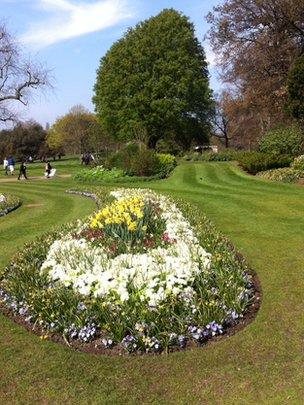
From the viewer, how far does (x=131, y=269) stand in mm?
7621

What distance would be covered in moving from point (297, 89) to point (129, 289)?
61.9ft

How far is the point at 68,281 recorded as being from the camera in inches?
300

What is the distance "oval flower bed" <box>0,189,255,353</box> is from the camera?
643 centimetres

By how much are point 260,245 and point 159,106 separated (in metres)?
40.8

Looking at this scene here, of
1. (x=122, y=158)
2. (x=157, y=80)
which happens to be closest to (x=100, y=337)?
(x=122, y=158)

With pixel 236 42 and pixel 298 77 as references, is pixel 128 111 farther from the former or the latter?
pixel 298 77

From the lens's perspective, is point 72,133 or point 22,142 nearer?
point 72,133

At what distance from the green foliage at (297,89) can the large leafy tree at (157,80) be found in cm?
2570

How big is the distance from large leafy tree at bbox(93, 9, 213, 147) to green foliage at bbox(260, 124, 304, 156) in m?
19.6

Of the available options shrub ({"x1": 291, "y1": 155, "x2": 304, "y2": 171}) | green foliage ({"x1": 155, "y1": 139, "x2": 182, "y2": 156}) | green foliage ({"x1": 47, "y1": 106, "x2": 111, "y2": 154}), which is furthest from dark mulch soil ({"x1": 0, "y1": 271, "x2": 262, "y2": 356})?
green foliage ({"x1": 47, "y1": 106, "x2": 111, "y2": 154})

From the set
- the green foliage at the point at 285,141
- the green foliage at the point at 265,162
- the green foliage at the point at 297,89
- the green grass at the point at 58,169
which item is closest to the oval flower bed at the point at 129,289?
the green foliage at the point at 297,89

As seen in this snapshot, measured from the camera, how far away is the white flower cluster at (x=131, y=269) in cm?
704

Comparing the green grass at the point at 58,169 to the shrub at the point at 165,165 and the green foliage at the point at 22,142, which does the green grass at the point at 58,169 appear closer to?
the shrub at the point at 165,165

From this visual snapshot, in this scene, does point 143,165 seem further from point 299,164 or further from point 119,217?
point 119,217
